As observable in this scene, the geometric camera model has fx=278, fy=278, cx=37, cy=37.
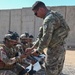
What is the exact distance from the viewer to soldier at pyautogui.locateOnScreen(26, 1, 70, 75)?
3412 millimetres

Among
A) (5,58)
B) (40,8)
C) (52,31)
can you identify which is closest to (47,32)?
(52,31)

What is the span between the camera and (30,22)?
955 inches

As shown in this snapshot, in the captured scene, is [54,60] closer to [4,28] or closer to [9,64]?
[9,64]

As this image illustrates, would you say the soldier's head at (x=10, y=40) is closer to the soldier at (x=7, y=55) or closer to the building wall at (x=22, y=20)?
the soldier at (x=7, y=55)

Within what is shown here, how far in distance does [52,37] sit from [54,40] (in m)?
0.05

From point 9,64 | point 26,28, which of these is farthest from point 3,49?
point 26,28

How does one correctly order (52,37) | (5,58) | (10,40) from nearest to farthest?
(52,37) → (5,58) → (10,40)

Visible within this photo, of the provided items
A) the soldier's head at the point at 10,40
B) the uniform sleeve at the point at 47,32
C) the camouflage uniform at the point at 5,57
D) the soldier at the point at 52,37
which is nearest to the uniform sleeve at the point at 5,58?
the camouflage uniform at the point at 5,57

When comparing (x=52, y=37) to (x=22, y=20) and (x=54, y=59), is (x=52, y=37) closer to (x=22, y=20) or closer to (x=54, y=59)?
(x=54, y=59)

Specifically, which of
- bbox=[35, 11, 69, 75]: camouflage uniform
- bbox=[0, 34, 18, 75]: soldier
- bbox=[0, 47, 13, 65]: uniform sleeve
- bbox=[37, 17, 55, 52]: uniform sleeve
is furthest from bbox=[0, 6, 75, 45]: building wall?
bbox=[37, 17, 55, 52]: uniform sleeve

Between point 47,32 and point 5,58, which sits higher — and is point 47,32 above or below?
above

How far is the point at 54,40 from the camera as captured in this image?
3514mm

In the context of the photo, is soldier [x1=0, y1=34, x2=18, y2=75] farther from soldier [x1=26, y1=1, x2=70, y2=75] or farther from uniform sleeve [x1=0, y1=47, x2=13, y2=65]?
soldier [x1=26, y1=1, x2=70, y2=75]

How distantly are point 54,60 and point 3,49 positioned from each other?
1.08 m
